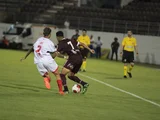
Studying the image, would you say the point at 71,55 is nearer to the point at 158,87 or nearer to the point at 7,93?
the point at 7,93

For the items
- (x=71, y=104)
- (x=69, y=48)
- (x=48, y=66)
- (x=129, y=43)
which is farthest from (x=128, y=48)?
(x=71, y=104)

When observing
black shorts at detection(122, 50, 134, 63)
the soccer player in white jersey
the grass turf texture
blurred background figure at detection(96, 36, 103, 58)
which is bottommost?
blurred background figure at detection(96, 36, 103, 58)

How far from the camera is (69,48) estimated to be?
13.1 metres

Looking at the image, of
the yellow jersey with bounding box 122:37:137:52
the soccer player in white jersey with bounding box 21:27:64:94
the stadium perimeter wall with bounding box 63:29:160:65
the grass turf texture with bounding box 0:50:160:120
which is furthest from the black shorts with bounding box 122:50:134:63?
the stadium perimeter wall with bounding box 63:29:160:65

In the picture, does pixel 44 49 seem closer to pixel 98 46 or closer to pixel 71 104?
pixel 71 104

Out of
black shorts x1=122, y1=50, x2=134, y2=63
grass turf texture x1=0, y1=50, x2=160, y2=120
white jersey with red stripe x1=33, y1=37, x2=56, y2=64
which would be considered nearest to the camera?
grass turf texture x1=0, y1=50, x2=160, y2=120

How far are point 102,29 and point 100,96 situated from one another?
1097 inches

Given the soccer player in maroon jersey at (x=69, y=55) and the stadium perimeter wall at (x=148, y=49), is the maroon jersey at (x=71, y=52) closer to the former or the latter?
the soccer player in maroon jersey at (x=69, y=55)

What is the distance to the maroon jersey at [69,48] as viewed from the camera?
12917mm

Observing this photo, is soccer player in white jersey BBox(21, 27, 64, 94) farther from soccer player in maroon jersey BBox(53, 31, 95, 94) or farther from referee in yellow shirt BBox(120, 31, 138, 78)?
referee in yellow shirt BBox(120, 31, 138, 78)

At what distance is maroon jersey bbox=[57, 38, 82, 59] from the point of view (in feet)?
42.4

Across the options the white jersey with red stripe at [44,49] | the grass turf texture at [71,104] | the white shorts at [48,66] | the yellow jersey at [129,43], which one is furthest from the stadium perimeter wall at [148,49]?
the white jersey with red stripe at [44,49]

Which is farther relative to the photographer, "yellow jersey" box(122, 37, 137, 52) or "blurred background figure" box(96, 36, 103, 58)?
"blurred background figure" box(96, 36, 103, 58)

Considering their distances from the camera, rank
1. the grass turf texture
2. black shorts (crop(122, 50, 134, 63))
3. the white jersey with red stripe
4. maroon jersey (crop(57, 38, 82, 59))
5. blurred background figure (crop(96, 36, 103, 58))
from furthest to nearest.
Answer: blurred background figure (crop(96, 36, 103, 58)), black shorts (crop(122, 50, 134, 63)), maroon jersey (crop(57, 38, 82, 59)), the white jersey with red stripe, the grass turf texture
